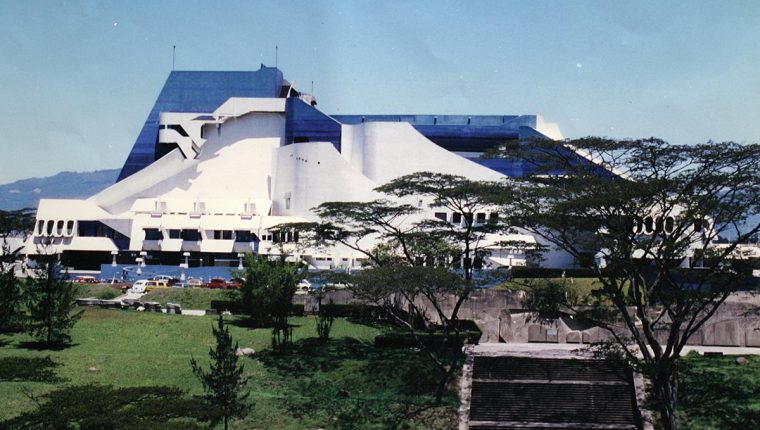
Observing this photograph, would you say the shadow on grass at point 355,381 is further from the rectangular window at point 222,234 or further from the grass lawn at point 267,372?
the rectangular window at point 222,234

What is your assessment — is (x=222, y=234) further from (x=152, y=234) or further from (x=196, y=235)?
(x=152, y=234)

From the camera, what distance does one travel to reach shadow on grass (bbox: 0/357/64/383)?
23578 mm

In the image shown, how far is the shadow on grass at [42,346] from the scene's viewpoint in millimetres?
27484

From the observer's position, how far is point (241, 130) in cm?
6488

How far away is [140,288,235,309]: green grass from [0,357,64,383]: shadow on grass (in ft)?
42.8

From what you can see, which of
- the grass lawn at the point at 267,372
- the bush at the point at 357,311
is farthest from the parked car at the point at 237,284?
the grass lawn at the point at 267,372

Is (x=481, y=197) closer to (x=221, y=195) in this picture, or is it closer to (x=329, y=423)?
(x=329, y=423)

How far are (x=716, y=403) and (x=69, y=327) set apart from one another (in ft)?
69.2

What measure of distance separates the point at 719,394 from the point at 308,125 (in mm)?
44335

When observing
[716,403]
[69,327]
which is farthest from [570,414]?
[69,327]

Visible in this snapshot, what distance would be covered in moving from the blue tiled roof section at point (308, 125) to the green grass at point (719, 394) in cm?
4059

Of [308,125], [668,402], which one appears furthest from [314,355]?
[308,125]

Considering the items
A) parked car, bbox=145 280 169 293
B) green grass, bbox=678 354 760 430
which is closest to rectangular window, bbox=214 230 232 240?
parked car, bbox=145 280 169 293

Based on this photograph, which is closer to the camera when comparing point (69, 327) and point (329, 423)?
point (329, 423)
